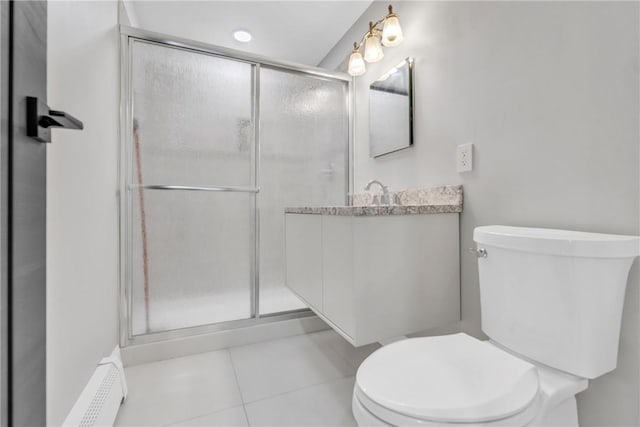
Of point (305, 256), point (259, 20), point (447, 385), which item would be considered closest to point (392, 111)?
point (305, 256)

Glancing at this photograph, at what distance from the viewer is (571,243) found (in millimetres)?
716

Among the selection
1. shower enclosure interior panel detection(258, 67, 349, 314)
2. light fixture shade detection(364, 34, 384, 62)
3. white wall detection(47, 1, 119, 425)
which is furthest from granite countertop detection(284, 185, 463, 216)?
white wall detection(47, 1, 119, 425)

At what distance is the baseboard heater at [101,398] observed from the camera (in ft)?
3.17

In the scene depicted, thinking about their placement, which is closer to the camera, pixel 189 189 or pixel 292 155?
pixel 189 189

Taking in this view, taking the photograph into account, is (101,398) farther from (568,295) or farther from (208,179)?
(568,295)

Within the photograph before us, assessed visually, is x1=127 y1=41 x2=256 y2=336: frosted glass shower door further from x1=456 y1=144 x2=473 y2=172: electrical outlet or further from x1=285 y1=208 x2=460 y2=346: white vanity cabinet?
x1=456 y1=144 x2=473 y2=172: electrical outlet

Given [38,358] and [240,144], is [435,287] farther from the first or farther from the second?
[240,144]

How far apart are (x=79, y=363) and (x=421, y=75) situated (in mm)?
1959

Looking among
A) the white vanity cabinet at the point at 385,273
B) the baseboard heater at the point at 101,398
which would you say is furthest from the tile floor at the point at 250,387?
the white vanity cabinet at the point at 385,273

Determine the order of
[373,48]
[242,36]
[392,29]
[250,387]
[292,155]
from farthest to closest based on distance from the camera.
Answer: [242,36], [292,155], [373,48], [392,29], [250,387]

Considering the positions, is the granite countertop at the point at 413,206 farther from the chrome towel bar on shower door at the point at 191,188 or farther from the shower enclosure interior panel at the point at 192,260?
the shower enclosure interior panel at the point at 192,260

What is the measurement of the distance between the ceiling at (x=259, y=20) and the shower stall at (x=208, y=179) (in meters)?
0.35

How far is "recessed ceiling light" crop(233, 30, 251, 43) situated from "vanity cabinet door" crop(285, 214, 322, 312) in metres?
1.46

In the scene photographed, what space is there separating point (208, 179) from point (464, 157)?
141 cm
